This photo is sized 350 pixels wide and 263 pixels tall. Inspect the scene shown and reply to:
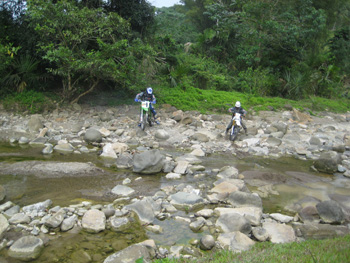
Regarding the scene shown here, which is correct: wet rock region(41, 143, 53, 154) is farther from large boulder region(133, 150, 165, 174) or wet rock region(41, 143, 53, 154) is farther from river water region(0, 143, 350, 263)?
large boulder region(133, 150, 165, 174)

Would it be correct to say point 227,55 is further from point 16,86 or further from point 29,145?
point 29,145

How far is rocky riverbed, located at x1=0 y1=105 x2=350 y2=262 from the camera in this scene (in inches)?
177

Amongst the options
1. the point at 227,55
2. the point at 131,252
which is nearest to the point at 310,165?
the point at 131,252

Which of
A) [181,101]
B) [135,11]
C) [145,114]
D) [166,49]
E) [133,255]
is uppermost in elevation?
[135,11]

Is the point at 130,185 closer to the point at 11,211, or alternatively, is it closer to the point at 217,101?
the point at 11,211

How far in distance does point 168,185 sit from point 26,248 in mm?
3388

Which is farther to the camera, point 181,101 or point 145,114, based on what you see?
point 181,101

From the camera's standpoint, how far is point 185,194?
6078 mm

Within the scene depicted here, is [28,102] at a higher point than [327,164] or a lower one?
higher

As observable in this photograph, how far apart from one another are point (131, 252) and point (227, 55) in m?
19.3

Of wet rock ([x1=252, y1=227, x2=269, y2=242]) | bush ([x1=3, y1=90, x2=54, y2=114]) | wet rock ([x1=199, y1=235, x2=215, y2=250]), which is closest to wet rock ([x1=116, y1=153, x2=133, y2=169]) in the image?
wet rock ([x1=199, y1=235, x2=215, y2=250])

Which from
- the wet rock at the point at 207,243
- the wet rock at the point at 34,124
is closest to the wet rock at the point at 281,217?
the wet rock at the point at 207,243

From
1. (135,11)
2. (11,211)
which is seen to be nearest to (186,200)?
(11,211)

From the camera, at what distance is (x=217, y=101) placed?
1527cm
